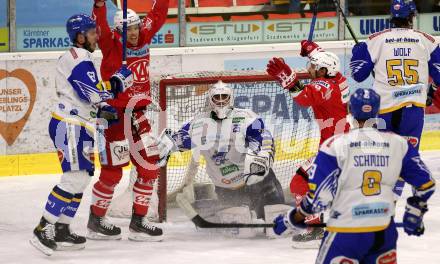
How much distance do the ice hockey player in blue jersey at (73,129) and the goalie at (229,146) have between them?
673mm

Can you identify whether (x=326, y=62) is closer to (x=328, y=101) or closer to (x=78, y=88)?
(x=328, y=101)

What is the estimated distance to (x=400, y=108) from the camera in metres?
7.14

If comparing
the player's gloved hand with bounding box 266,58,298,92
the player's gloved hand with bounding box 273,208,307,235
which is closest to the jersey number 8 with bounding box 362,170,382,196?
the player's gloved hand with bounding box 273,208,307,235

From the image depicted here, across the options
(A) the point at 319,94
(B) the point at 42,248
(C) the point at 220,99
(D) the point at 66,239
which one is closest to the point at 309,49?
(A) the point at 319,94

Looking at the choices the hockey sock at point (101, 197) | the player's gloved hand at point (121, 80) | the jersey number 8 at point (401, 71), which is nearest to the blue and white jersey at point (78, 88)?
the player's gloved hand at point (121, 80)

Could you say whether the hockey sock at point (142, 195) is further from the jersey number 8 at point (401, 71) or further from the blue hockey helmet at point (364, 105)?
the blue hockey helmet at point (364, 105)

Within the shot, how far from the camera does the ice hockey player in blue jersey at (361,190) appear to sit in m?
4.88

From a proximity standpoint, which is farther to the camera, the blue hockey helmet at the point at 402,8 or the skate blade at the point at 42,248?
the blue hockey helmet at the point at 402,8

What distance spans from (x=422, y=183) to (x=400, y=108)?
2.19m

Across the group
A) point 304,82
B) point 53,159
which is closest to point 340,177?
point 304,82

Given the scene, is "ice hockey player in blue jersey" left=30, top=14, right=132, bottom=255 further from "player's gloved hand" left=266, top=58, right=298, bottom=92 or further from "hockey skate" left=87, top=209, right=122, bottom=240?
"player's gloved hand" left=266, top=58, right=298, bottom=92

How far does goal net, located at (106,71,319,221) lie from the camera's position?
7.86m

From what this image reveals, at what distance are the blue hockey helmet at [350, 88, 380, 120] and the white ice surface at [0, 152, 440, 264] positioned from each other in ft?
5.64

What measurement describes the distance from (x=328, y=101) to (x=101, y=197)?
1.47m
